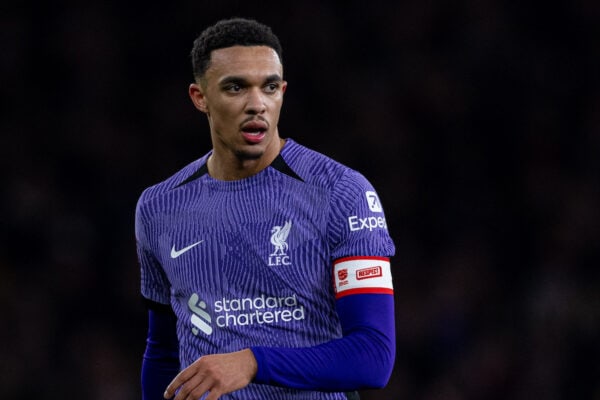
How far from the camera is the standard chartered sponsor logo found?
300 cm

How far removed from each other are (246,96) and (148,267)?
2.27ft

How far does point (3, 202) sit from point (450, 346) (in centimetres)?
358

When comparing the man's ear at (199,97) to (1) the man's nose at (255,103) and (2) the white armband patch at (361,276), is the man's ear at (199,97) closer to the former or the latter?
(1) the man's nose at (255,103)

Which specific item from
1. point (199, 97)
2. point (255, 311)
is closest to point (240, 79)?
point (199, 97)

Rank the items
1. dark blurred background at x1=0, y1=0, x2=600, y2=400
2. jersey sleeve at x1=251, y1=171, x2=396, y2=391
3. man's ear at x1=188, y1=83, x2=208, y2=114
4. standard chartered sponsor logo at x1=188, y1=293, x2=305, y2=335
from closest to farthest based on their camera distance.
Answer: jersey sleeve at x1=251, y1=171, x2=396, y2=391, standard chartered sponsor logo at x1=188, y1=293, x2=305, y2=335, man's ear at x1=188, y1=83, x2=208, y2=114, dark blurred background at x1=0, y1=0, x2=600, y2=400

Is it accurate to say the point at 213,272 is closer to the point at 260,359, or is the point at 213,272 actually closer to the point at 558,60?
the point at 260,359

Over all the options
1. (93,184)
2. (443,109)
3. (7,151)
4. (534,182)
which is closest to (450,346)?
(534,182)

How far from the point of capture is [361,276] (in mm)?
2928

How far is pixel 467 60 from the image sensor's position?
935 centimetres

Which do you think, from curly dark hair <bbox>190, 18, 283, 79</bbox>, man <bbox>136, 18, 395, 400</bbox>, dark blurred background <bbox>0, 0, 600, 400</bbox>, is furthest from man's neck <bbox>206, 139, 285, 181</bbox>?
dark blurred background <bbox>0, 0, 600, 400</bbox>

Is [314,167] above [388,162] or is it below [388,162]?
above

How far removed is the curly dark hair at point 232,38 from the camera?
312cm

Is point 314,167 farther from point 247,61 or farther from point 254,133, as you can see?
point 247,61

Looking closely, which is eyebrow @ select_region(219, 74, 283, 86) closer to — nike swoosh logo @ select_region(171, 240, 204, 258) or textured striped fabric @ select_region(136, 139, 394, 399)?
textured striped fabric @ select_region(136, 139, 394, 399)
